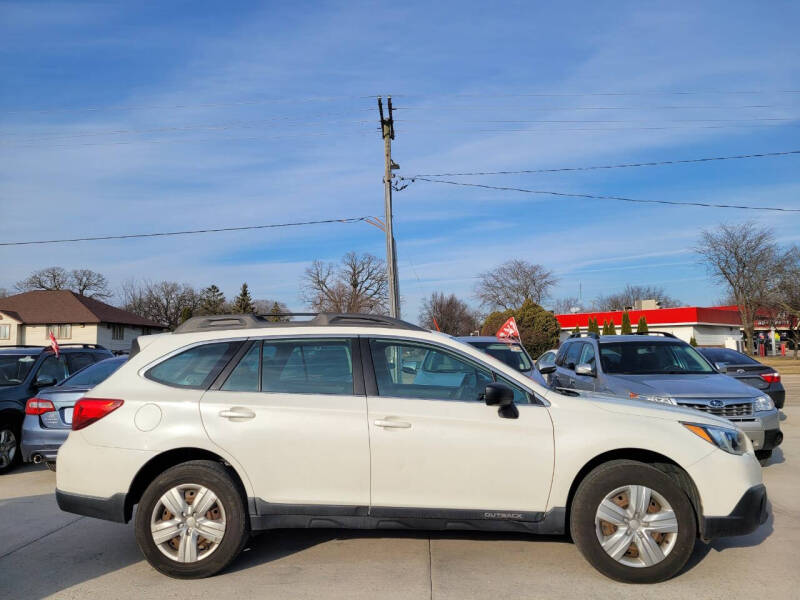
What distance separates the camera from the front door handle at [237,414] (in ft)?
15.3

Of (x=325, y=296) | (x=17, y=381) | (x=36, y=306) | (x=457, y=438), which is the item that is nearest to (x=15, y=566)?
(x=457, y=438)

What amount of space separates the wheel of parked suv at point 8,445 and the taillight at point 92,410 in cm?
496

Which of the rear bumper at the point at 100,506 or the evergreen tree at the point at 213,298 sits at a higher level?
the evergreen tree at the point at 213,298

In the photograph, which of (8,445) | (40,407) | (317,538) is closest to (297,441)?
(317,538)

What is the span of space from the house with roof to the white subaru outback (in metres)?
52.5

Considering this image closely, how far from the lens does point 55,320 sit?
54.9 m

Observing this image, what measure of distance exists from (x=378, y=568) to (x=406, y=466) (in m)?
0.87

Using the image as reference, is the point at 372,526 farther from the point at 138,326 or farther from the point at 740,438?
the point at 138,326

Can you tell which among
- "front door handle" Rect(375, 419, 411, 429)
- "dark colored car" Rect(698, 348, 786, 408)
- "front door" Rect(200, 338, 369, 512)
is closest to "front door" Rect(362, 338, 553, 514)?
"front door handle" Rect(375, 419, 411, 429)

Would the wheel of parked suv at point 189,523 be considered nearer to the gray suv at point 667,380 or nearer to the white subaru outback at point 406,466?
the white subaru outback at point 406,466

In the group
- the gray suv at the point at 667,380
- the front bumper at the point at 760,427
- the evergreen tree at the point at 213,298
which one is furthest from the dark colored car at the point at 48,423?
the evergreen tree at the point at 213,298

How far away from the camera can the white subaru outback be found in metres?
4.48

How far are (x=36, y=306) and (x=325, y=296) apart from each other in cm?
2921

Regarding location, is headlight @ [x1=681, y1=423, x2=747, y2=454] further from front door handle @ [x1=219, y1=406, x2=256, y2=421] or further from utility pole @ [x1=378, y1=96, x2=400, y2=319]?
utility pole @ [x1=378, y1=96, x2=400, y2=319]
